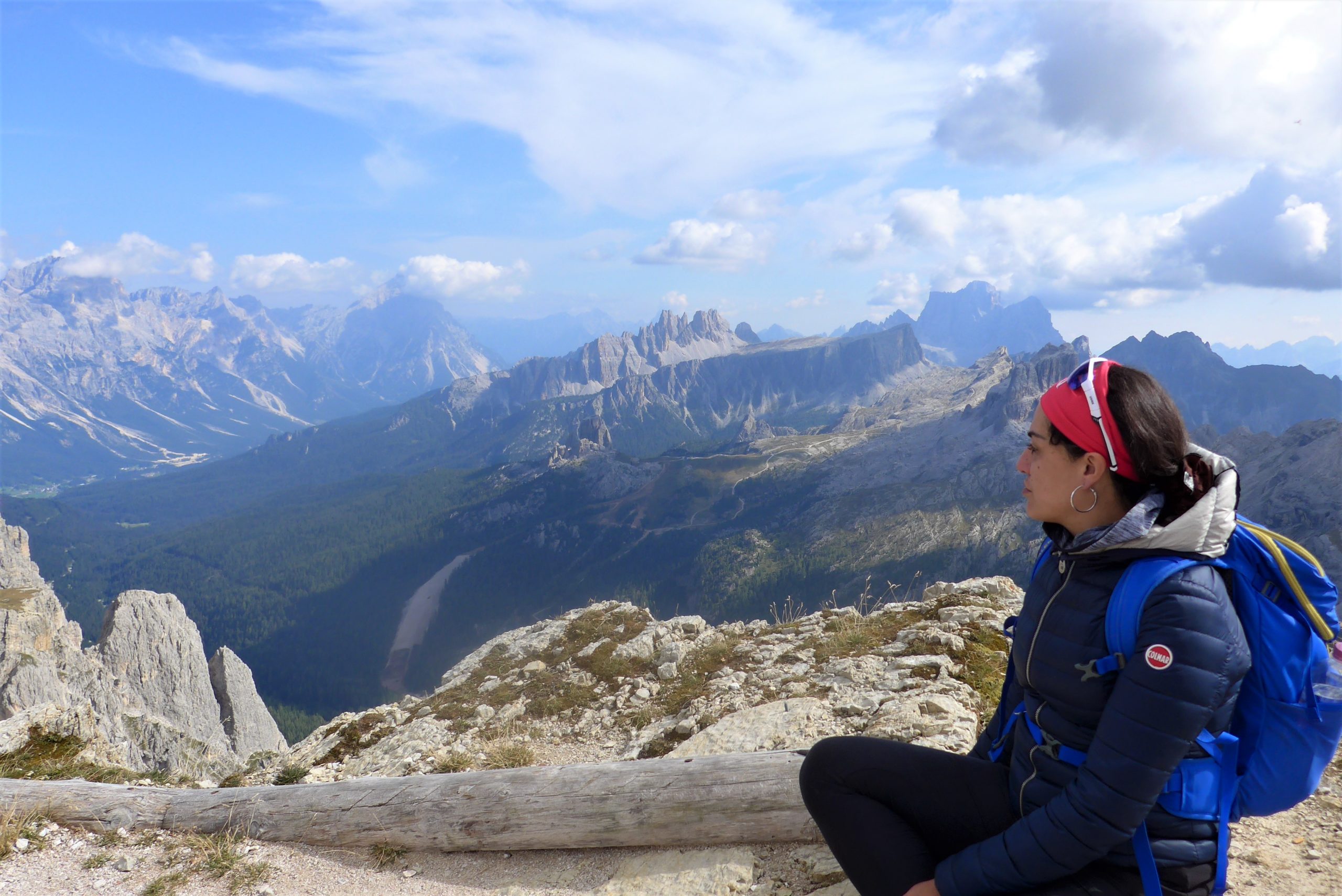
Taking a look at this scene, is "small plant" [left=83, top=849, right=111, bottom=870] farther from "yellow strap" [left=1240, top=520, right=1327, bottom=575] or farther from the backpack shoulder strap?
"yellow strap" [left=1240, top=520, right=1327, bottom=575]

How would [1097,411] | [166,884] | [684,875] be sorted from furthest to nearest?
[166,884]
[684,875]
[1097,411]

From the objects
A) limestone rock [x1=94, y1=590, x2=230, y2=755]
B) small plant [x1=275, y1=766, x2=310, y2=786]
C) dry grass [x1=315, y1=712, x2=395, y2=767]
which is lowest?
limestone rock [x1=94, y1=590, x2=230, y2=755]

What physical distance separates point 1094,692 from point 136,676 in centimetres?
7025

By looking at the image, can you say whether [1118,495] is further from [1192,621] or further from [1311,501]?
[1311,501]

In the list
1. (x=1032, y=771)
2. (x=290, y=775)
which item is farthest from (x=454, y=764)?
(x=1032, y=771)

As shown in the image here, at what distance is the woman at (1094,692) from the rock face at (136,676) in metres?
36.2

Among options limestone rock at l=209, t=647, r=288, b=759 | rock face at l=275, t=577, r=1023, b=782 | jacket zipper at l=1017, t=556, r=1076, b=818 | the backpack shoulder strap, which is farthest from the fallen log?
limestone rock at l=209, t=647, r=288, b=759

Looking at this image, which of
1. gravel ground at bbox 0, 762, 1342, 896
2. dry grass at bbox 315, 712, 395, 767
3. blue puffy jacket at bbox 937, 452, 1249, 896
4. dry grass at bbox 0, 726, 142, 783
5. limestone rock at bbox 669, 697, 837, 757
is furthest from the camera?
dry grass at bbox 315, 712, 395, 767

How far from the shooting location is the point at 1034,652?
405 cm

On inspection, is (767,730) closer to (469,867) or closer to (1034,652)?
(469,867)

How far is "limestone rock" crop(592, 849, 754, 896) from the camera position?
6109 millimetres

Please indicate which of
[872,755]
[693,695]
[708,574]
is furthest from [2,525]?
[708,574]

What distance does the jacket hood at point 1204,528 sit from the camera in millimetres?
3330

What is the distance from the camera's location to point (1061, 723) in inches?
153
